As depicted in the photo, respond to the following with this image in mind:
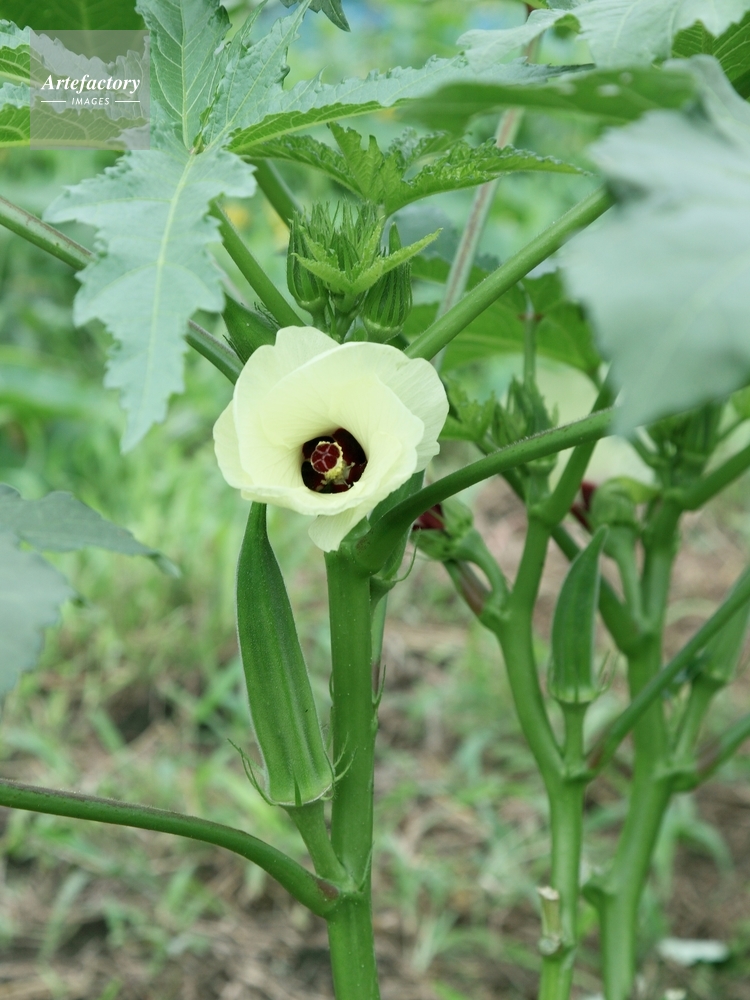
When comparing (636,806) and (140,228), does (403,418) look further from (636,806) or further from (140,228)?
(636,806)

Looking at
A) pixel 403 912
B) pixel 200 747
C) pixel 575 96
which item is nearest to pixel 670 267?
pixel 575 96

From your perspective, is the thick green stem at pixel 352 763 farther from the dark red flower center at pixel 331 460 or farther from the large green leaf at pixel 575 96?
the large green leaf at pixel 575 96

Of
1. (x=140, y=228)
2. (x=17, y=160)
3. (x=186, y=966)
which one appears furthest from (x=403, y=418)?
(x=17, y=160)

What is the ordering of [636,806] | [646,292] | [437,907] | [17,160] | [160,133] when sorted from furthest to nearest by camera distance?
[17,160] → [437,907] → [636,806] → [160,133] → [646,292]

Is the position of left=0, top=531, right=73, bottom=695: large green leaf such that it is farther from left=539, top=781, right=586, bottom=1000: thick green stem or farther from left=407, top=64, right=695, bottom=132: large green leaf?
left=539, top=781, right=586, bottom=1000: thick green stem

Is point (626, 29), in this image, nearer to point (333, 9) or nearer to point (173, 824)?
point (333, 9)

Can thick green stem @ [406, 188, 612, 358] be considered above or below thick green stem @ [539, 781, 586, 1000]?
above

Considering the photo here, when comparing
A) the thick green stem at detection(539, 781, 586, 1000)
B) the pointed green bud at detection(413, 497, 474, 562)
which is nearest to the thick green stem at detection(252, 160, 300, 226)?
the pointed green bud at detection(413, 497, 474, 562)
